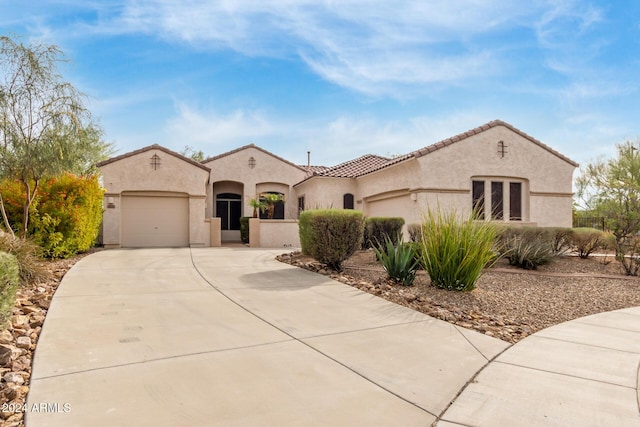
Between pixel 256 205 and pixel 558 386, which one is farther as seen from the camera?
pixel 256 205

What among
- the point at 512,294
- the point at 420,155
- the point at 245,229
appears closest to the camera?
the point at 512,294

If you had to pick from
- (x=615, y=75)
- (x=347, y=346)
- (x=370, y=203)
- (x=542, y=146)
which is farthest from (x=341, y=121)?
(x=347, y=346)

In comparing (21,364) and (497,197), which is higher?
(497,197)

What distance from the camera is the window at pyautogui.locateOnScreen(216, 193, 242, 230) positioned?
22.6 metres

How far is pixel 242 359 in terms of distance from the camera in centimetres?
402

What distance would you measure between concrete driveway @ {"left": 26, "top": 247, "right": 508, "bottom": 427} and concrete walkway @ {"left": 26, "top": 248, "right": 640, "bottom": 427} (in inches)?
0.6

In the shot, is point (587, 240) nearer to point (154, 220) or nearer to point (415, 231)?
point (415, 231)

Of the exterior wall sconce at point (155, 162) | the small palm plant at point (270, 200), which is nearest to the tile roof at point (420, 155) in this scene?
the small palm plant at point (270, 200)

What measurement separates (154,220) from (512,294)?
1562 centimetres

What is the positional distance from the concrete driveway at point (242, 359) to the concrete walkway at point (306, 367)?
16 millimetres

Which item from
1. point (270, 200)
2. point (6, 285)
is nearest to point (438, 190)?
point (270, 200)

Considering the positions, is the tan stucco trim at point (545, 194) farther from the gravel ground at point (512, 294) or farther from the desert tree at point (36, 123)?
the desert tree at point (36, 123)

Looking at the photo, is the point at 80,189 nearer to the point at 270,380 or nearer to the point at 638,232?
the point at 270,380

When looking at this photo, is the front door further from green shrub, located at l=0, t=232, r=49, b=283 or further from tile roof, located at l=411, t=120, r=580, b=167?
green shrub, located at l=0, t=232, r=49, b=283
